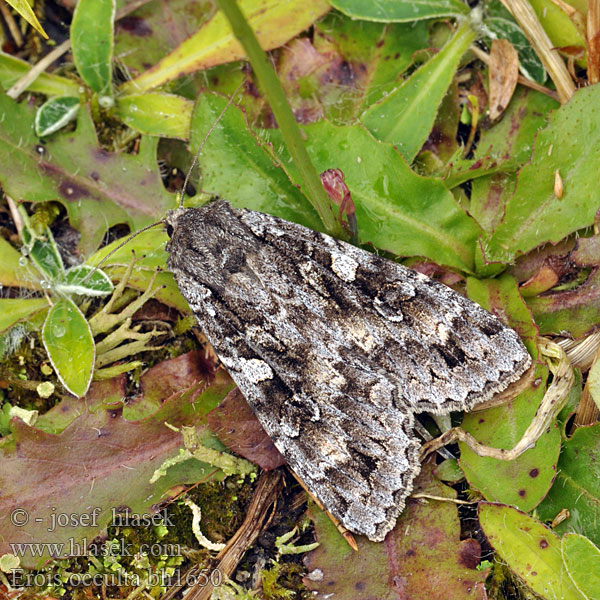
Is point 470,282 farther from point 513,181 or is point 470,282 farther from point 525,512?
point 525,512

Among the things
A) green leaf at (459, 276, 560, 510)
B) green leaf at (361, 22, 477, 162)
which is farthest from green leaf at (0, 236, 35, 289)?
green leaf at (459, 276, 560, 510)

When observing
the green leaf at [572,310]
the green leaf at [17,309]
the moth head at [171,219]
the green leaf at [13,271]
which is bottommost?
the green leaf at [572,310]

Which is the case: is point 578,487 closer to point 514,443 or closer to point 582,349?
point 514,443

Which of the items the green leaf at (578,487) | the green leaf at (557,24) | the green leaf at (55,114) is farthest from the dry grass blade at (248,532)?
the green leaf at (557,24)

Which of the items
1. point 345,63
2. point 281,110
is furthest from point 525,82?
point 281,110

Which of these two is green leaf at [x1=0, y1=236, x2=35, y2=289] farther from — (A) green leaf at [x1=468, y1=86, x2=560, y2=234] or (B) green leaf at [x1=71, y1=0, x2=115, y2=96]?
(A) green leaf at [x1=468, y1=86, x2=560, y2=234]

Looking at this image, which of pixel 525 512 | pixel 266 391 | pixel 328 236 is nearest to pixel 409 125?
pixel 328 236

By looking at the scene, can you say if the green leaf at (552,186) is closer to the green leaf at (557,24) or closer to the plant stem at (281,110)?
the green leaf at (557,24)
